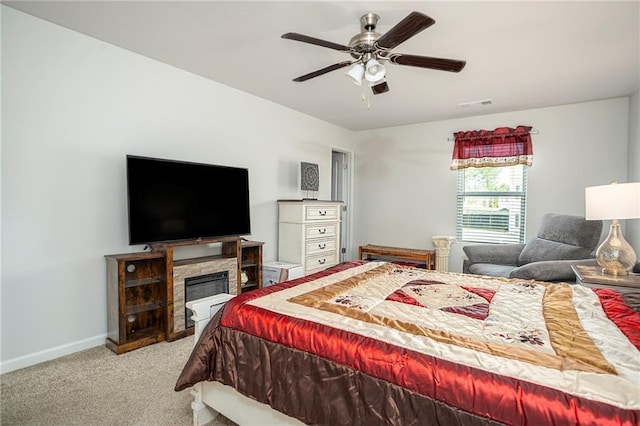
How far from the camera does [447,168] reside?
4.88 meters

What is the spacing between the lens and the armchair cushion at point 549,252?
A: 3.19 meters

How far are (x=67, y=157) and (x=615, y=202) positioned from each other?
404 centimetres

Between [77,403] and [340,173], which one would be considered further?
[340,173]

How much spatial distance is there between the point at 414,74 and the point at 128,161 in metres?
2.69

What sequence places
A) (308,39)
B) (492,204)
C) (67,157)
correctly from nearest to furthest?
1. (308,39)
2. (67,157)
3. (492,204)

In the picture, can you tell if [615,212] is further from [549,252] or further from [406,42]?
[406,42]

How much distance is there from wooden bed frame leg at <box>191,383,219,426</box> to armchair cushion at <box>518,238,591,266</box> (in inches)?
136

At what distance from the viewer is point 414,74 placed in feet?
10.3

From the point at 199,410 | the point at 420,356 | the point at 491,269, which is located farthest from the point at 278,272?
the point at 420,356

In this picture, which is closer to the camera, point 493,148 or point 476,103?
point 476,103

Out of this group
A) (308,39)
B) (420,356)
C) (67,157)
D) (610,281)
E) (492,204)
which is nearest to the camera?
(420,356)

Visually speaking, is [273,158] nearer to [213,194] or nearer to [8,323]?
[213,194]

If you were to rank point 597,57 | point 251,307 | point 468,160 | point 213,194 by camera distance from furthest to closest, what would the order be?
point 468,160
point 213,194
point 597,57
point 251,307

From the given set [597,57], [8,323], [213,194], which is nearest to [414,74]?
[597,57]
